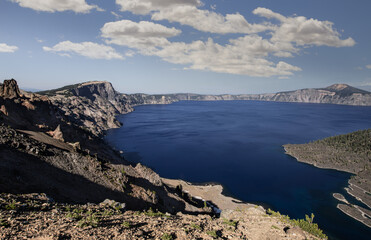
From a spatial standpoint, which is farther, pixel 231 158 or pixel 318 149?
pixel 318 149

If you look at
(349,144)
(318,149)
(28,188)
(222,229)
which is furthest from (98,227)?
(349,144)

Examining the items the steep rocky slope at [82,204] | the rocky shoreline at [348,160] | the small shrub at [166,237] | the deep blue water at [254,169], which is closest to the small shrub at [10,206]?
the steep rocky slope at [82,204]

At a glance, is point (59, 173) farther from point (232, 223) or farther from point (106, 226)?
point (232, 223)

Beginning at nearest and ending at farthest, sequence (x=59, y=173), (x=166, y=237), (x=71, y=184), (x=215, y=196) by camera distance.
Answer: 1. (x=166, y=237)
2. (x=71, y=184)
3. (x=59, y=173)
4. (x=215, y=196)

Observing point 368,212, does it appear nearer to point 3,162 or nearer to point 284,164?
point 284,164

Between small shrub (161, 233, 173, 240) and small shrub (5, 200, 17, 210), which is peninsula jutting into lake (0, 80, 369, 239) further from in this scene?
small shrub (161, 233, 173, 240)

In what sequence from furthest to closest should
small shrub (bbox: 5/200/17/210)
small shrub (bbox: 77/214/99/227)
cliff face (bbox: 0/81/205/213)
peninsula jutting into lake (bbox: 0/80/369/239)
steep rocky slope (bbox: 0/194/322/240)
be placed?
cliff face (bbox: 0/81/205/213), peninsula jutting into lake (bbox: 0/80/369/239), small shrub (bbox: 5/200/17/210), small shrub (bbox: 77/214/99/227), steep rocky slope (bbox: 0/194/322/240)

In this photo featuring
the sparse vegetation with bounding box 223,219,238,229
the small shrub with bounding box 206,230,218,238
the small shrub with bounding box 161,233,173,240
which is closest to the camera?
the small shrub with bounding box 161,233,173,240

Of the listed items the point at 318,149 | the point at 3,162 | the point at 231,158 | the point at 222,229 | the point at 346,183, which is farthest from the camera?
the point at 318,149

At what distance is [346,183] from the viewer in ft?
310

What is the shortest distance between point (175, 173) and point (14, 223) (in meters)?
88.3

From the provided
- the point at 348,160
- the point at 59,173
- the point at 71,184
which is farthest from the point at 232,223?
the point at 348,160

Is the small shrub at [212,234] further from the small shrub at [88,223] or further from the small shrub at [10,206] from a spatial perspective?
the small shrub at [10,206]

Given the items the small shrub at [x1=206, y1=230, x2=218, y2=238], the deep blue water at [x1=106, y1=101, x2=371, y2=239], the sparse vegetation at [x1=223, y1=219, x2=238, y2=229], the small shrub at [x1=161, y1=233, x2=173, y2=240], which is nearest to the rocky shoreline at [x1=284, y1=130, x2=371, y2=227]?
the deep blue water at [x1=106, y1=101, x2=371, y2=239]
